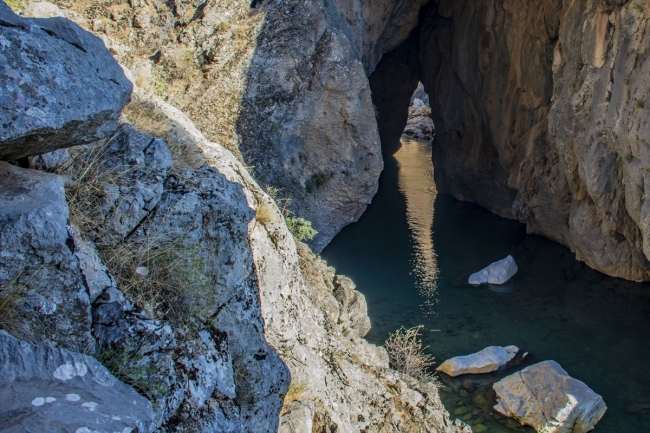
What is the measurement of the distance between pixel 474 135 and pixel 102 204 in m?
14.7

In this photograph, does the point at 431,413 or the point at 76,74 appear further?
the point at 431,413

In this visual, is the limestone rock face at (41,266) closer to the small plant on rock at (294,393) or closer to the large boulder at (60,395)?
the large boulder at (60,395)

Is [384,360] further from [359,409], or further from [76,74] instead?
[76,74]

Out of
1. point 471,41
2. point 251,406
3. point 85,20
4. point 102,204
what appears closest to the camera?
point 102,204

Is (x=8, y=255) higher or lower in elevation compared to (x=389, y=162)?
higher

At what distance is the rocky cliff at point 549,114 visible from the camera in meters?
8.91

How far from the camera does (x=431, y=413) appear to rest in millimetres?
5492

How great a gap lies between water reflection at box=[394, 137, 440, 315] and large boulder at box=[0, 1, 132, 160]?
320 inches

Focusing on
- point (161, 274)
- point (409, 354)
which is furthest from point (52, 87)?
point (409, 354)

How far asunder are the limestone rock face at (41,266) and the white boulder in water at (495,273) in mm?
9834

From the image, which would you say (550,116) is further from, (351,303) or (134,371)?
(134,371)

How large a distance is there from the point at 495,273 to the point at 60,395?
34.2 feet

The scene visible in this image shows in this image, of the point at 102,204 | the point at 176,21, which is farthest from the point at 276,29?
the point at 102,204

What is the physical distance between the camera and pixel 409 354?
8125 millimetres
